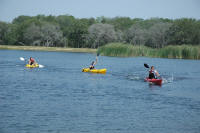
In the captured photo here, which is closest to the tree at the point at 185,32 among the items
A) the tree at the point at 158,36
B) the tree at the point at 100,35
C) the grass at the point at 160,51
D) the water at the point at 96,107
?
the tree at the point at 158,36

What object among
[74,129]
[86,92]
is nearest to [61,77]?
[86,92]

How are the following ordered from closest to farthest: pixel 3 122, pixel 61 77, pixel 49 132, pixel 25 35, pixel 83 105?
pixel 49 132 → pixel 3 122 → pixel 83 105 → pixel 61 77 → pixel 25 35

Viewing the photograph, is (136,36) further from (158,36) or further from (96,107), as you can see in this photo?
(96,107)

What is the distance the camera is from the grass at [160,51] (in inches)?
2363

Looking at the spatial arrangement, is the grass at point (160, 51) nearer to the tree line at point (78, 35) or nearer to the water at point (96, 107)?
the water at point (96, 107)

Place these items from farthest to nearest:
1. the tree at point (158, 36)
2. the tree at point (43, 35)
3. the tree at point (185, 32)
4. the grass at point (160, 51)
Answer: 1. the tree at point (43, 35)
2. the tree at point (158, 36)
3. the tree at point (185, 32)
4. the grass at point (160, 51)

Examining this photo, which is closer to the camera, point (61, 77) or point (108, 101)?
point (108, 101)

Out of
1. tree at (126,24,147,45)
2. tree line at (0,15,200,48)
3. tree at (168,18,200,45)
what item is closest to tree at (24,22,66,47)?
tree line at (0,15,200,48)

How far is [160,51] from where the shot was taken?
61.0 meters

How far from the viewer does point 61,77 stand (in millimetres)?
34219

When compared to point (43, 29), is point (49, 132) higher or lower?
lower

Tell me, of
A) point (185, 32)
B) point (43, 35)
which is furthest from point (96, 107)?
point (43, 35)

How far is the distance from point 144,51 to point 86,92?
38.4 meters

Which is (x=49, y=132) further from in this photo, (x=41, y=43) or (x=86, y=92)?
(x=41, y=43)
